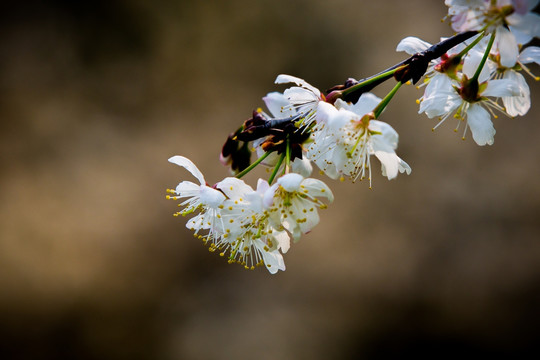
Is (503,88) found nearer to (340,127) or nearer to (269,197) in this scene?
(340,127)

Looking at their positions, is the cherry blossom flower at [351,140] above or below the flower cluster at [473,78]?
below

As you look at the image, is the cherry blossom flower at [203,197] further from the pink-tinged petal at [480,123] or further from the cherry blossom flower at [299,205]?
the pink-tinged petal at [480,123]

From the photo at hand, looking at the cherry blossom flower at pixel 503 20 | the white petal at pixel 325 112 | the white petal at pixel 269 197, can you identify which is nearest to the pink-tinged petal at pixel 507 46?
the cherry blossom flower at pixel 503 20

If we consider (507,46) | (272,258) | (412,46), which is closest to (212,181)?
(272,258)

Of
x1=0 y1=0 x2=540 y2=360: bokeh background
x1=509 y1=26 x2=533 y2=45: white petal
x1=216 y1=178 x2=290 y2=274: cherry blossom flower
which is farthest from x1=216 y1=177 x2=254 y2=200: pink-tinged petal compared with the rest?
x1=0 y1=0 x2=540 y2=360: bokeh background

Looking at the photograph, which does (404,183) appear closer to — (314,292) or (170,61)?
(314,292)

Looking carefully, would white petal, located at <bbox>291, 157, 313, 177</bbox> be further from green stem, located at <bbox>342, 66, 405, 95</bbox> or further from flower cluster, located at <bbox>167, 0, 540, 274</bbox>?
green stem, located at <bbox>342, 66, 405, 95</bbox>
